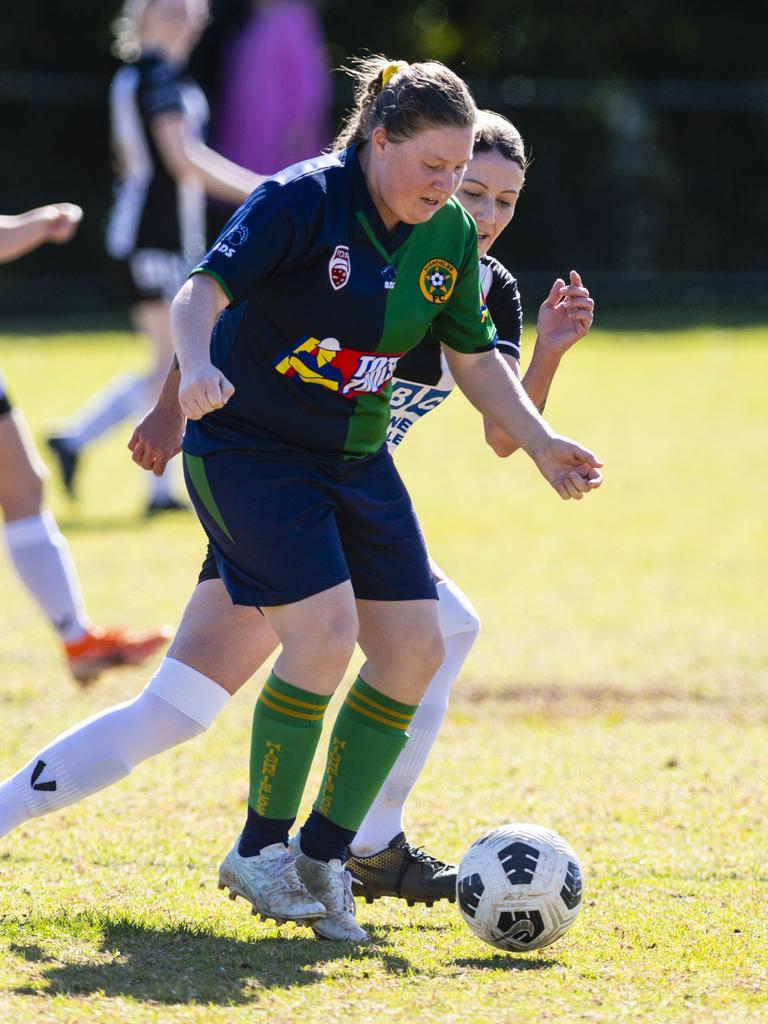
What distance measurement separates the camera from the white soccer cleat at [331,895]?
3.72 metres

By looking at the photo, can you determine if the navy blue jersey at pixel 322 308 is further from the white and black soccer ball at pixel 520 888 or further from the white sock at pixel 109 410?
the white sock at pixel 109 410

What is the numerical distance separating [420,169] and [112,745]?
1462mm

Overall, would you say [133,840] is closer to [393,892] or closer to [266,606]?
[393,892]

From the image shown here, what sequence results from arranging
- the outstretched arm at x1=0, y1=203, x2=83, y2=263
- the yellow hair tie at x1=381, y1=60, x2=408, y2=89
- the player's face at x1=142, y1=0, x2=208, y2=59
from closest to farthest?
the yellow hair tie at x1=381, y1=60, x2=408, y2=89, the outstretched arm at x1=0, y1=203, x2=83, y2=263, the player's face at x1=142, y1=0, x2=208, y2=59

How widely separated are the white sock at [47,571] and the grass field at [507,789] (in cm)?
35

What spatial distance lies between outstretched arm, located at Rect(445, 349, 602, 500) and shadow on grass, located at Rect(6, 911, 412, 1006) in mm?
1113

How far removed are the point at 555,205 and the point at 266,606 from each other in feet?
59.8

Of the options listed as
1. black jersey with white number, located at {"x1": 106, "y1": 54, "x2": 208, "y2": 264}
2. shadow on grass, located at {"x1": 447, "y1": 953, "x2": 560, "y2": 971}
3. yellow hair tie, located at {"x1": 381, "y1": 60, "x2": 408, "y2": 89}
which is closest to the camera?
shadow on grass, located at {"x1": 447, "y1": 953, "x2": 560, "y2": 971}

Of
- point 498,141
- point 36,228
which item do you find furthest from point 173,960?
point 36,228

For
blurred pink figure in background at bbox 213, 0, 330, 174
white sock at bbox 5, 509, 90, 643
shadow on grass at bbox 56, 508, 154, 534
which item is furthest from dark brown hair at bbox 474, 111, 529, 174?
blurred pink figure in background at bbox 213, 0, 330, 174

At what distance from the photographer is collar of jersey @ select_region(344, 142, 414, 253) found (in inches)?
143

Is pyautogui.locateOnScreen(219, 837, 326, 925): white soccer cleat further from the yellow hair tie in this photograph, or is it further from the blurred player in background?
the blurred player in background

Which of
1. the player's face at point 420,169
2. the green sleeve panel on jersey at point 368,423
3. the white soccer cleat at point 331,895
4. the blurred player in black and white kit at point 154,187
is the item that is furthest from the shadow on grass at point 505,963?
the blurred player in black and white kit at point 154,187

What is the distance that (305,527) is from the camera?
3602 mm
